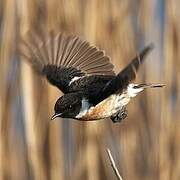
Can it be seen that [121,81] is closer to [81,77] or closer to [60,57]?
[81,77]

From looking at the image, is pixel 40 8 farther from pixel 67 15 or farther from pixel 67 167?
pixel 67 167

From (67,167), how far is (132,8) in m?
0.64

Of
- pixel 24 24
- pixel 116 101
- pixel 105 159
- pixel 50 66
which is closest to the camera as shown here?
pixel 116 101

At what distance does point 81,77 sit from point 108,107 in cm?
25

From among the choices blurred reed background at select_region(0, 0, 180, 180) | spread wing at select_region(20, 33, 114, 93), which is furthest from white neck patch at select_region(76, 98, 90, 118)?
blurred reed background at select_region(0, 0, 180, 180)

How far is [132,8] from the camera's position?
2277 millimetres

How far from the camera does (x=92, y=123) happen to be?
2.29m

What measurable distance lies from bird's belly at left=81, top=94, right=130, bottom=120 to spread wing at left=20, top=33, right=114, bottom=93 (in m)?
→ 0.21

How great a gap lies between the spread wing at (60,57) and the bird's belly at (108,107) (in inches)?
8.3

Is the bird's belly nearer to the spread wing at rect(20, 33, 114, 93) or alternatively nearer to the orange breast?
the orange breast

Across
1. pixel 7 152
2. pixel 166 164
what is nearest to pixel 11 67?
pixel 7 152

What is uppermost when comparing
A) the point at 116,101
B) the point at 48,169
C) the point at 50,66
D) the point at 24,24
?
the point at 24,24

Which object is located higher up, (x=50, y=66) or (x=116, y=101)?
(x=50, y=66)

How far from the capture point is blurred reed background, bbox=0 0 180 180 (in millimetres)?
2195
